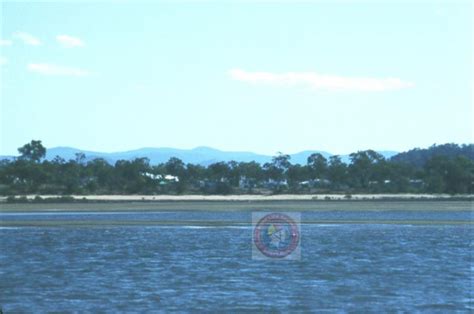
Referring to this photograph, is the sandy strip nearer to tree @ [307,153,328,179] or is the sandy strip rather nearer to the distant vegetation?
the distant vegetation

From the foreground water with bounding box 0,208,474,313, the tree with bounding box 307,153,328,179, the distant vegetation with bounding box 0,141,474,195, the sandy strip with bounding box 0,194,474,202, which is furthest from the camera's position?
the tree with bounding box 307,153,328,179

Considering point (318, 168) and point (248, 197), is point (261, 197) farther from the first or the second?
point (318, 168)

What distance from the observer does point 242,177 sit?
12338 cm

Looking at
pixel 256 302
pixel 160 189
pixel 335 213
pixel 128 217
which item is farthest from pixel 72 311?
pixel 160 189

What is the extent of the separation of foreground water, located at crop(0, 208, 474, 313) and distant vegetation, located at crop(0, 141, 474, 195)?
50.6 meters

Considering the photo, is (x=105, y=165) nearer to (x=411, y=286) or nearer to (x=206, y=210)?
(x=206, y=210)

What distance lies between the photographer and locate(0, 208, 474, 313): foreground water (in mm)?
26203

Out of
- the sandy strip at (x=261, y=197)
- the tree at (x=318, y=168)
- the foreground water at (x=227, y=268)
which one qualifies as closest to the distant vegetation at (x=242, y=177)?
the tree at (x=318, y=168)

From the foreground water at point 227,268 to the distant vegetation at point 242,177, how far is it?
5063cm

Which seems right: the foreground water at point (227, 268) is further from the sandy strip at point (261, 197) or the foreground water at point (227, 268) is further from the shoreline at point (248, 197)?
the sandy strip at point (261, 197)

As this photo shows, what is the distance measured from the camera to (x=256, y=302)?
25938 millimetres

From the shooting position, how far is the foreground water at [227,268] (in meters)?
26.2

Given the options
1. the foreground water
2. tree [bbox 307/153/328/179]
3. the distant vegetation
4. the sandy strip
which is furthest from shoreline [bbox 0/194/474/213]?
the foreground water

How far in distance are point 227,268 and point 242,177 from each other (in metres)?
88.2
